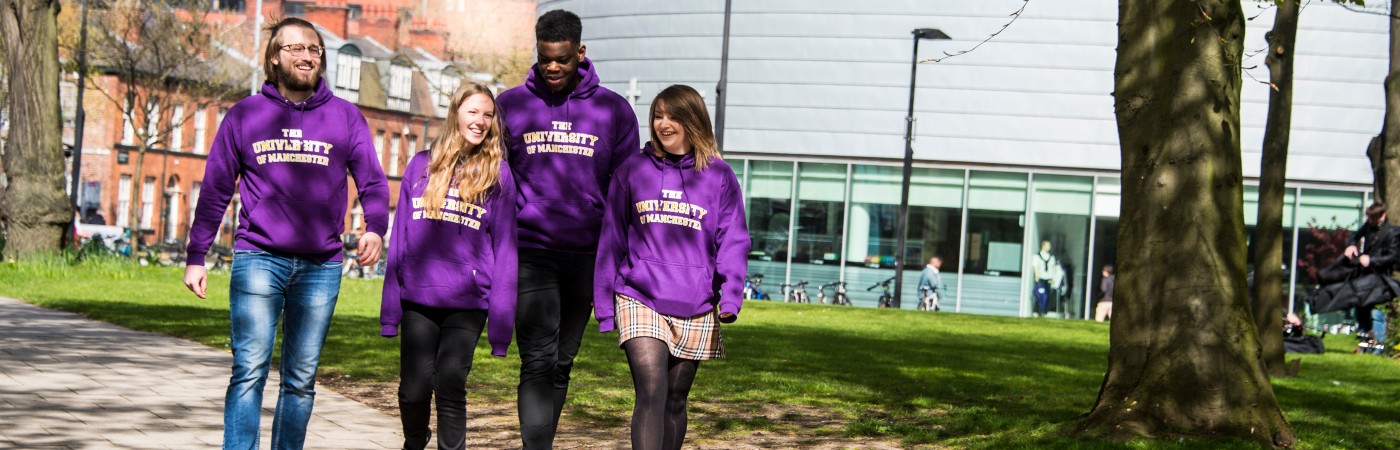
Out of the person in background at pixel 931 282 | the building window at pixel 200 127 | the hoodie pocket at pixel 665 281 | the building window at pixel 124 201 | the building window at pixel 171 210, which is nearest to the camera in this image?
the hoodie pocket at pixel 665 281

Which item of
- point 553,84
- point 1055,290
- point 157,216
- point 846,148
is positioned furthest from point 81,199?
point 553,84

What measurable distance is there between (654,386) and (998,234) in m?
34.6

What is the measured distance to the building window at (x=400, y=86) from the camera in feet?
251

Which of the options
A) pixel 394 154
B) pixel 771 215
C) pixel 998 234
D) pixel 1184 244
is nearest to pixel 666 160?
pixel 1184 244

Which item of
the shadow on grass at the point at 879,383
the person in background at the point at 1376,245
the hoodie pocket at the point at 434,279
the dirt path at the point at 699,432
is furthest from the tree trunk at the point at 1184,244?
the person in background at the point at 1376,245

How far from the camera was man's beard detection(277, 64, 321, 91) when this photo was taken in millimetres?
5500

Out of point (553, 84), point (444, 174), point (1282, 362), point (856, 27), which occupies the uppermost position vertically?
point (856, 27)

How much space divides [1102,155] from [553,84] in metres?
34.8

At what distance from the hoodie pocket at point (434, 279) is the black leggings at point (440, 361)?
67mm

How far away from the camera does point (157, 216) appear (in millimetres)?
62844

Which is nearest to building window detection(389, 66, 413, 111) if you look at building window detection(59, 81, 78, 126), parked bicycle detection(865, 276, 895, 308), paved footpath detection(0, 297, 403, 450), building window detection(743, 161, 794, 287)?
building window detection(59, 81, 78, 126)

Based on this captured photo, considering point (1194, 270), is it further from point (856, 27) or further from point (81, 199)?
point (81, 199)

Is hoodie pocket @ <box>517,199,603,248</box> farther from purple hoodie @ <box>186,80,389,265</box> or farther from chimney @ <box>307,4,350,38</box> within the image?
chimney @ <box>307,4,350,38</box>

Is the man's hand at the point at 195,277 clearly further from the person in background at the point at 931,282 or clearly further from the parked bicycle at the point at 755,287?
the parked bicycle at the point at 755,287
